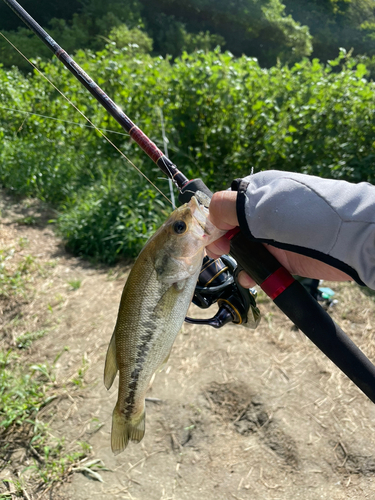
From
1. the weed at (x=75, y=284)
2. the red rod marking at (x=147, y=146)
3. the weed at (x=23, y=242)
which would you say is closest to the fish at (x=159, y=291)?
the red rod marking at (x=147, y=146)

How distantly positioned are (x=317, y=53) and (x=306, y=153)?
1867 centimetres

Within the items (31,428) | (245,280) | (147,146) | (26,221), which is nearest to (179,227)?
(245,280)

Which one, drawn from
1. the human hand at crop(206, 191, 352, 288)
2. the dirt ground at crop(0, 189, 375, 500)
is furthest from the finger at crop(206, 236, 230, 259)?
the dirt ground at crop(0, 189, 375, 500)

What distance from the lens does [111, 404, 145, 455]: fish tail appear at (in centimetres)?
149

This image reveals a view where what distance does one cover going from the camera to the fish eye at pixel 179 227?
4.48 feet

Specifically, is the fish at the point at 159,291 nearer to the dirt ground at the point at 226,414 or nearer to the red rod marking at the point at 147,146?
the red rod marking at the point at 147,146

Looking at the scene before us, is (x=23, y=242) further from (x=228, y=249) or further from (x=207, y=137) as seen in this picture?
(x=228, y=249)

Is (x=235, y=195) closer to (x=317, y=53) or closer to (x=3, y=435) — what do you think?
(x=3, y=435)

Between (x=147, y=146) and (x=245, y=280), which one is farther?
(x=147, y=146)

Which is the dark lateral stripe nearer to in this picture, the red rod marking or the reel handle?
the reel handle

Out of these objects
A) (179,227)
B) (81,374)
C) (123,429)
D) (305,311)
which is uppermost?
(179,227)

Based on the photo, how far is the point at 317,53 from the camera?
20.4m

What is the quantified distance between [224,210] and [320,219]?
316 mm

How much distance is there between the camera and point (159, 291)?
1.38 metres
